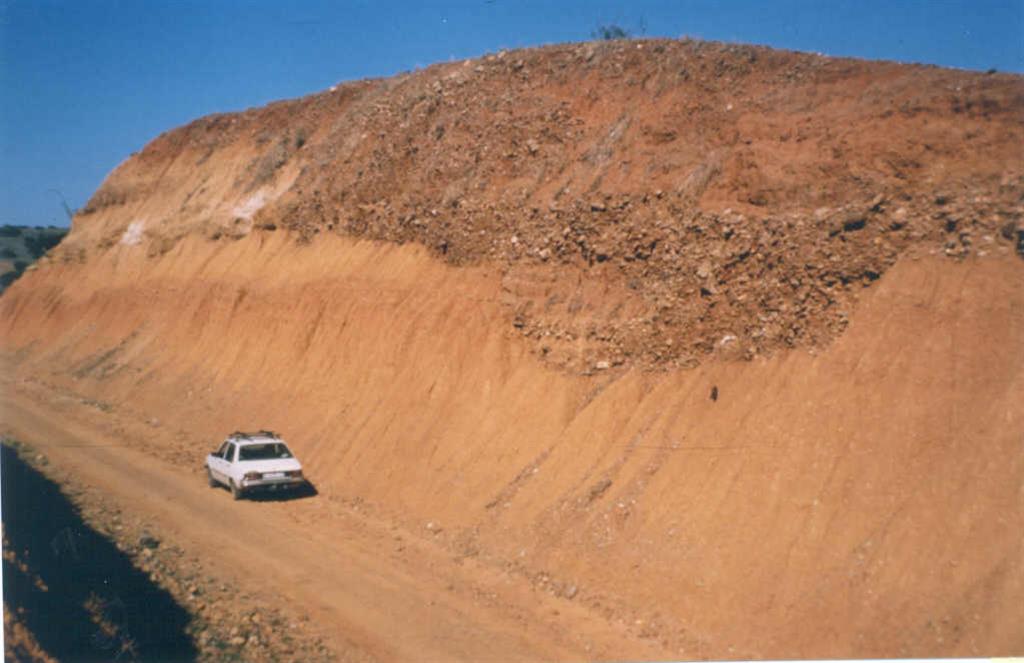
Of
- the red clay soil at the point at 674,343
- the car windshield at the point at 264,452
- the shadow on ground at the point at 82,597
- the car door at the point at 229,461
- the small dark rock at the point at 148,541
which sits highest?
the red clay soil at the point at 674,343

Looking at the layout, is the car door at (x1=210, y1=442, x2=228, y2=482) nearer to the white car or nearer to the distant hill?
the white car

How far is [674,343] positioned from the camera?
46.3 feet

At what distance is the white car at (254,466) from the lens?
16.2 meters

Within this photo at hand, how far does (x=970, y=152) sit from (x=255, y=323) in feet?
65.1

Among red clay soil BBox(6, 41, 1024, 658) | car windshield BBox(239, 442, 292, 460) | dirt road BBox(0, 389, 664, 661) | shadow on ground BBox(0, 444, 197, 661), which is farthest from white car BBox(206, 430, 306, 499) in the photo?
shadow on ground BBox(0, 444, 197, 661)

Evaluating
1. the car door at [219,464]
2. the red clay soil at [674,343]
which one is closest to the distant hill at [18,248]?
the red clay soil at [674,343]

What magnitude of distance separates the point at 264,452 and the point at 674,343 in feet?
30.0

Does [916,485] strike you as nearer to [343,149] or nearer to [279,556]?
[279,556]

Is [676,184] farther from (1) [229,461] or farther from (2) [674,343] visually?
(1) [229,461]

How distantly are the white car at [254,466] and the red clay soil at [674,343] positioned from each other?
3.01ft

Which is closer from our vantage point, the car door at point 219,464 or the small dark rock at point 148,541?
the small dark rock at point 148,541

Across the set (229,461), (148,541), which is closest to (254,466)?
(229,461)

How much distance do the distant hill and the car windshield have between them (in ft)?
132

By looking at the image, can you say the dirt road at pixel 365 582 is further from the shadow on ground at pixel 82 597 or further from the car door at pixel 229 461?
the shadow on ground at pixel 82 597
